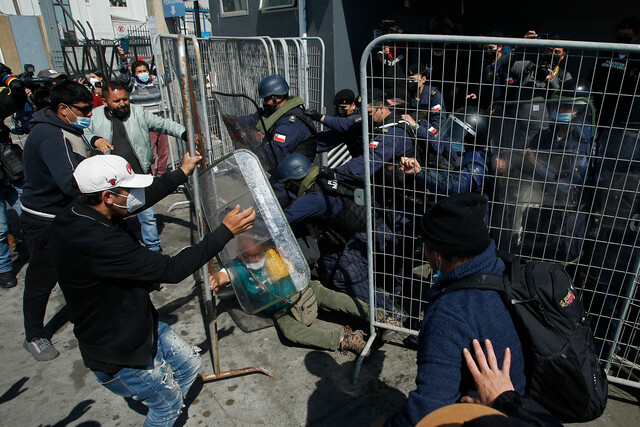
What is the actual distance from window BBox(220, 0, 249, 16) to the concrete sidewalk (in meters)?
6.87

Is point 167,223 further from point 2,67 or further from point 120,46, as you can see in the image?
point 120,46

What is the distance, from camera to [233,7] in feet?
29.5

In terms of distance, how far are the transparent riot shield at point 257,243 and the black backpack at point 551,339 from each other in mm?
1286

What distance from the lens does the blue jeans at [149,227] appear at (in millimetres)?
4758

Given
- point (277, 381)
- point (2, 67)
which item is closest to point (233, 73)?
point (2, 67)

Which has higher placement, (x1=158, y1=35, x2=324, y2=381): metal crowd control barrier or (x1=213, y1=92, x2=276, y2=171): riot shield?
(x1=158, y1=35, x2=324, y2=381): metal crowd control barrier

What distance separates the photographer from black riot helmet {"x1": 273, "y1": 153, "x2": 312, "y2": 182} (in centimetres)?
377

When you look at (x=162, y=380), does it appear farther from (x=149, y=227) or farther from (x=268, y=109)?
(x=268, y=109)

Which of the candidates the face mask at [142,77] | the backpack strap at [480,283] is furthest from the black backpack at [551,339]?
the face mask at [142,77]

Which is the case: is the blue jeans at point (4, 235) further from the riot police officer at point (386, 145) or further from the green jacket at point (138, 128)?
the riot police officer at point (386, 145)

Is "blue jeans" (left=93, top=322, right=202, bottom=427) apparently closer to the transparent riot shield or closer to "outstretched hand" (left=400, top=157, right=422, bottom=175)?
the transparent riot shield

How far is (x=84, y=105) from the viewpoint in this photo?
12.0 feet

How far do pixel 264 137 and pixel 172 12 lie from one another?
48.6 feet

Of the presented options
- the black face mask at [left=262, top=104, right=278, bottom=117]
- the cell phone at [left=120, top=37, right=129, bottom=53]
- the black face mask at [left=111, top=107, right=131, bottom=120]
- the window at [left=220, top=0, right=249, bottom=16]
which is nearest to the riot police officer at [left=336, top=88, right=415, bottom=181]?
the black face mask at [left=262, top=104, right=278, bottom=117]
